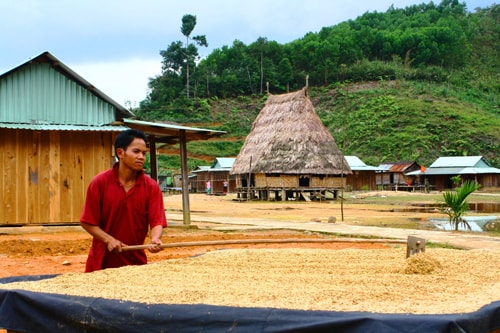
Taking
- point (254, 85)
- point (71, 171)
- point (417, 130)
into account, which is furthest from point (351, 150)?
point (71, 171)

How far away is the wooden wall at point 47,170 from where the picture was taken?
11641 mm

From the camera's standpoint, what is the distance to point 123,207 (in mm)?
4406

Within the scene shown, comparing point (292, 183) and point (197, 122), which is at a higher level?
point (197, 122)

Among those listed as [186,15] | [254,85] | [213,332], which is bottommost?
[213,332]

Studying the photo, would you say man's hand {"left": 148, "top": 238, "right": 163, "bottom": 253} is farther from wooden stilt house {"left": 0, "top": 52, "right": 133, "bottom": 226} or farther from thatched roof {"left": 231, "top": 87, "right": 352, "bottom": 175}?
thatched roof {"left": 231, "top": 87, "right": 352, "bottom": 175}

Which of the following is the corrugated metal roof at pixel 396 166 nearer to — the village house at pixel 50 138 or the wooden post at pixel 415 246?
the village house at pixel 50 138

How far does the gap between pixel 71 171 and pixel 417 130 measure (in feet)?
162

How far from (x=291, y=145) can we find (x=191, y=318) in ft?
102

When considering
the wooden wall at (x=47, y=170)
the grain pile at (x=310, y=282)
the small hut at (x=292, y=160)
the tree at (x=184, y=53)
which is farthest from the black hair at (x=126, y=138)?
the tree at (x=184, y=53)

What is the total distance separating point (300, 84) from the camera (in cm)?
7875

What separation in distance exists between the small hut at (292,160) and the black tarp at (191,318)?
Answer: 95.9ft

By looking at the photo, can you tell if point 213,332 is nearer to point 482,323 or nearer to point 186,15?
point 482,323

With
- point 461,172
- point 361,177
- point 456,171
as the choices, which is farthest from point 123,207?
point 361,177

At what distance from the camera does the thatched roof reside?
3291 centimetres
